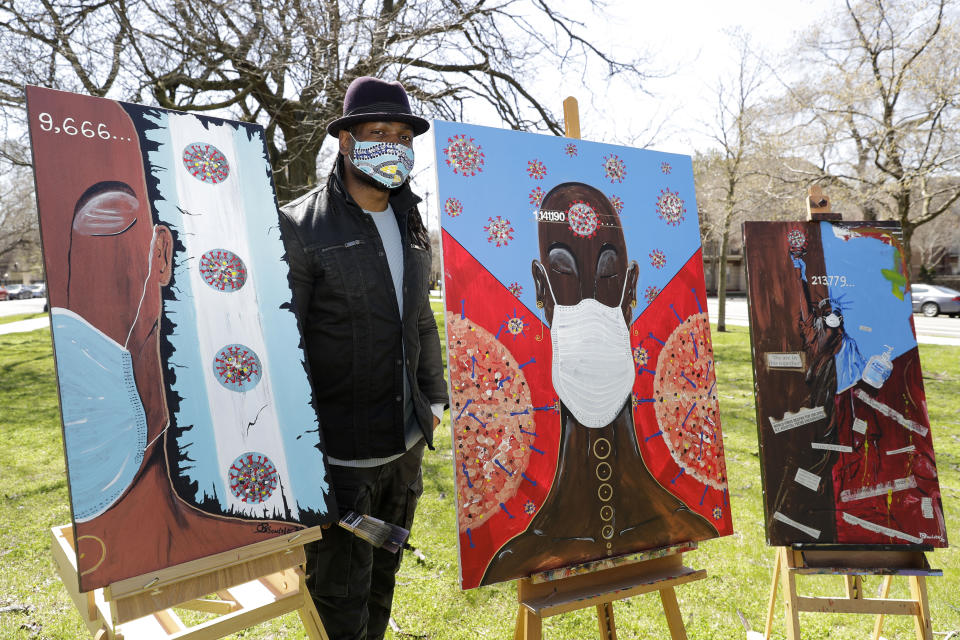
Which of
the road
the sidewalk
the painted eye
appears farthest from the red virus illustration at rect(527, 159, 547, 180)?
the sidewalk

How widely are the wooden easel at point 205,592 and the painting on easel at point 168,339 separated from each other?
3cm

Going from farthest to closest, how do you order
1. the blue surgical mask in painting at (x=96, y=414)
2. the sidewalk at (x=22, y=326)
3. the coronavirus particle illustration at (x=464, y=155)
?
the sidewalk at (x=22, y=326) < the coronavirus particle illustration at (x=464, y=155) < the blue surgical mask in painting at (x=96, y=414)

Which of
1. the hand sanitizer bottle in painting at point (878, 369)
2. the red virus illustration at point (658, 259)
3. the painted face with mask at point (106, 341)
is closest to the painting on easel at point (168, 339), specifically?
the painted face with mask at point (106, 341)

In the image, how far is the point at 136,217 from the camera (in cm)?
132

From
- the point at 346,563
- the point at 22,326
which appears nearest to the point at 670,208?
the point at 346,563

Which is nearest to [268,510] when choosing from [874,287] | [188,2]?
Answer: [874,287]

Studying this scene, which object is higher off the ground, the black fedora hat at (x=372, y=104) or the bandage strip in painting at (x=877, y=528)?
the black fedora hat at (x=372, y=104)

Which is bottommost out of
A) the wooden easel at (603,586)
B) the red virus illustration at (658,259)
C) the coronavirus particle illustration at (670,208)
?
the wooden easel at (603,586)

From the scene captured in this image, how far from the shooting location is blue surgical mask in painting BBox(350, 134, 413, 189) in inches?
66.2

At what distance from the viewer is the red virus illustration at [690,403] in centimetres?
194

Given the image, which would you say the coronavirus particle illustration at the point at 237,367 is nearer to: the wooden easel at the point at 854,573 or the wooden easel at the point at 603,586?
the wooden easel at the point at 603,586

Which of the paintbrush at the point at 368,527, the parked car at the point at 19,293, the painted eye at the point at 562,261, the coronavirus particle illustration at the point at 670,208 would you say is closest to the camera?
the paintbrush at the point at 368,527

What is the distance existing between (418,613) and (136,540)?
1575 mm
